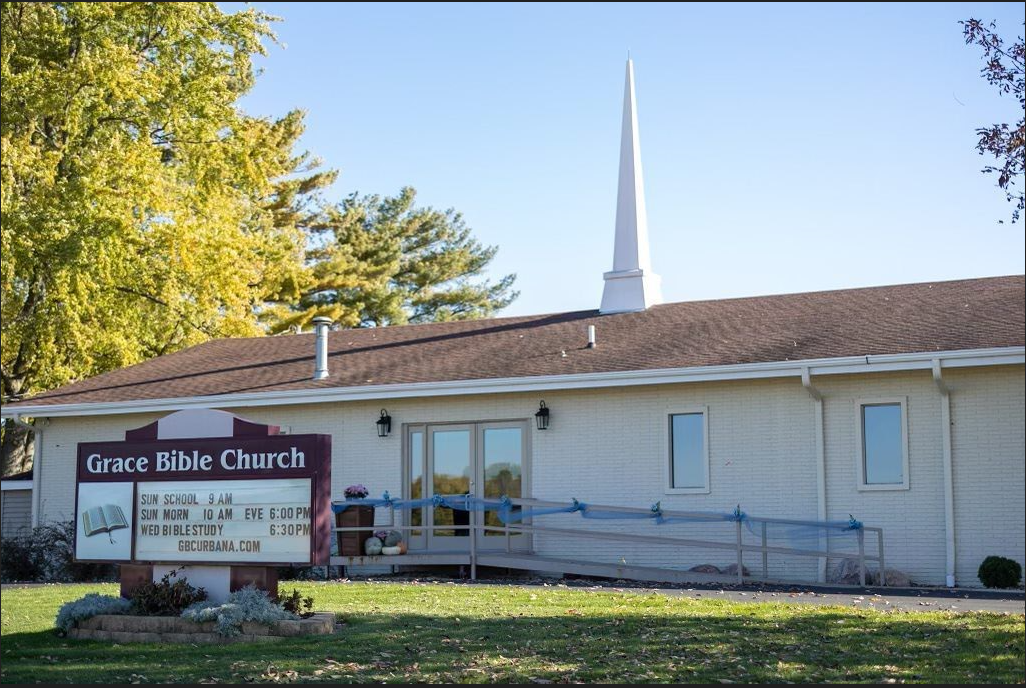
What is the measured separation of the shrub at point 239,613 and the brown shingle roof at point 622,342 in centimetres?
900

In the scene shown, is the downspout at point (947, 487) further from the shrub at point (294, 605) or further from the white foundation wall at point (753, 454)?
the shrub at point (294, 605)

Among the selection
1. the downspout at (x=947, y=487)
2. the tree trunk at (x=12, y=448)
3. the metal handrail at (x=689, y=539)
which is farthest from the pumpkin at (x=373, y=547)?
the tree trunk at (x=12, y=448)

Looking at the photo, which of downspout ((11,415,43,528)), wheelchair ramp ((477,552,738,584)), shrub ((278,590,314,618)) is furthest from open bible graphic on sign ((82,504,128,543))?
downspout ((11,415,43,528))

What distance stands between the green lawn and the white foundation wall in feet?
17.7

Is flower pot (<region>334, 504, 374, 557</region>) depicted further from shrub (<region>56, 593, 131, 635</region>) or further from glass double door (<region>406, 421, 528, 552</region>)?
shrub (<region>56, 593, 131, 635</region>)

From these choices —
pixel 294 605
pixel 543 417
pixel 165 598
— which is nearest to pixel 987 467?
pixel 543 417

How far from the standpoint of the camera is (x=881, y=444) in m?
19.6

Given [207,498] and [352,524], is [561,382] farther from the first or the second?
[207,498]

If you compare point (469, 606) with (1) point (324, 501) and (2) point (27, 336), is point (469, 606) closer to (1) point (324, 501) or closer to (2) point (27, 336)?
(1) point (324, 501)

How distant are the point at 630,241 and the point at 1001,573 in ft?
36.4

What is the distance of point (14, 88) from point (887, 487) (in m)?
20.9

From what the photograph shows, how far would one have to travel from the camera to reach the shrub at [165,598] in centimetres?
1358

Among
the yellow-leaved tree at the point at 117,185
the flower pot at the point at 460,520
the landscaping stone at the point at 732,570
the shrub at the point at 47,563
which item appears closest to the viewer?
the landscaping stone at the point at 732,570

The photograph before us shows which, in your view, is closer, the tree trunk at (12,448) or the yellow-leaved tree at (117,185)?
the yellow-leaved tree at (117,185)
